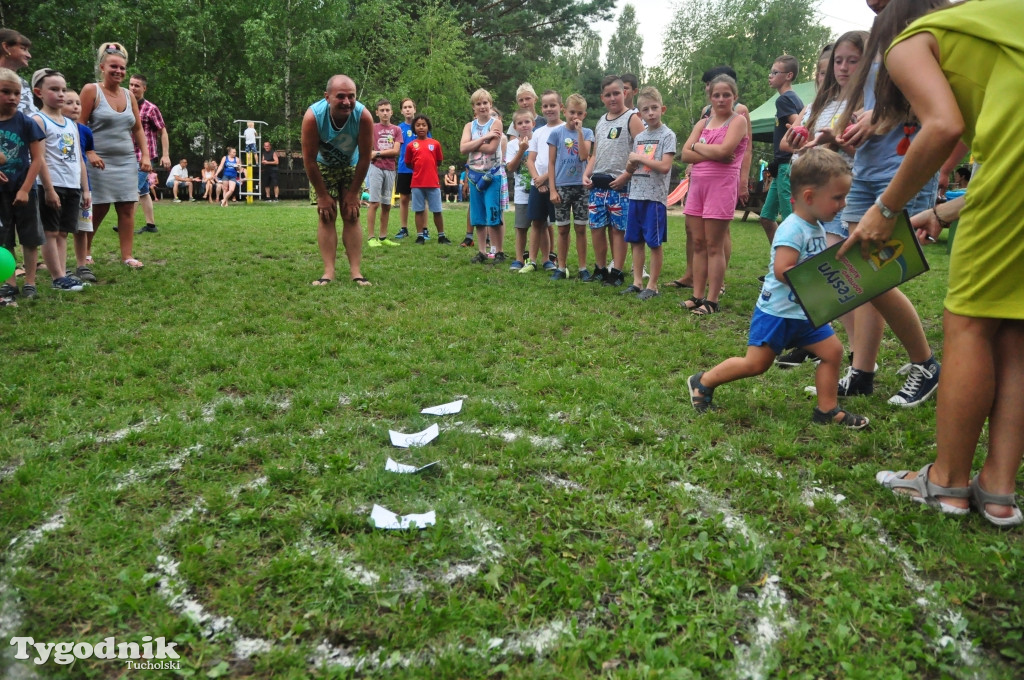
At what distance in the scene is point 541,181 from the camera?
24.1 ft

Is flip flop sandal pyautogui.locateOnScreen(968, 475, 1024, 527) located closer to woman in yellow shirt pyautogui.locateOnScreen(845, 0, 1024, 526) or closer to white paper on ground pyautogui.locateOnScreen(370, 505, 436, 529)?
woman in yellow shirt pyautogui.locateOnScreen(845, 0, 1024, 526)

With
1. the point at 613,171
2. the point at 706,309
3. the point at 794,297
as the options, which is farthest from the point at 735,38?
the point at 794,297

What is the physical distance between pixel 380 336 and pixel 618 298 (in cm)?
250

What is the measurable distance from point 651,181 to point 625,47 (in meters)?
63.9

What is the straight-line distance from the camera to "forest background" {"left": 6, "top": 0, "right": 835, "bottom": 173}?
24781 mm

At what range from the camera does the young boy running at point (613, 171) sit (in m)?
6.71

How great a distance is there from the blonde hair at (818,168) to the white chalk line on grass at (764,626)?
1.75m

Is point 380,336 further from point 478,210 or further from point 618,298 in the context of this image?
point 478,210

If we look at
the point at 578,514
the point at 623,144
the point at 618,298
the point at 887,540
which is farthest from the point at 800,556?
the point at 623,144

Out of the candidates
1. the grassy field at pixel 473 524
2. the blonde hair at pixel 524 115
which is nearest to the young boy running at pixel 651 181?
the blonde hair at pixel 524 115

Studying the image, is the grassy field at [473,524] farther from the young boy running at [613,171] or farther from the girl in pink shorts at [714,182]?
the young boy running at [613,171]

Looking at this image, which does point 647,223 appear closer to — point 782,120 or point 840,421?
point 782,120

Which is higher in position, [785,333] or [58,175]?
[58,175]

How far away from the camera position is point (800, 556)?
223 centimetres
